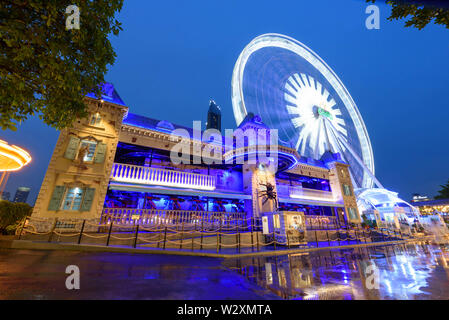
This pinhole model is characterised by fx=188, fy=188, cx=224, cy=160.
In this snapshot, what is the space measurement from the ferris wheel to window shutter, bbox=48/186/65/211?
1645 centimetres

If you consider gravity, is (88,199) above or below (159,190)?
below

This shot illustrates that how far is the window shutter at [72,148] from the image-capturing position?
37.0 ft

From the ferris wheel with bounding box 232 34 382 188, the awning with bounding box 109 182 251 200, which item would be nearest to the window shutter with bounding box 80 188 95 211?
the awning with bounding box 109 182 251 200

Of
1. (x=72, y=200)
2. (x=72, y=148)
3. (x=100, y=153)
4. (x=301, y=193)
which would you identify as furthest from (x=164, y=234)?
(x=301, y=193)

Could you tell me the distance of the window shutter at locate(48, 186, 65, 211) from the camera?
10273 millimetres

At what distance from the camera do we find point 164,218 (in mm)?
11617

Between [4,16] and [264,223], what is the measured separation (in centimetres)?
1403

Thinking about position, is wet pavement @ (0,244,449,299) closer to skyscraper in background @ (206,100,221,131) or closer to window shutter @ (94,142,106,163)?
window shutter @ (94,142,106,163)

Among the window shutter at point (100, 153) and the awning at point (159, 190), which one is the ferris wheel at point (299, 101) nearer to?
the awning at point (159, 190)

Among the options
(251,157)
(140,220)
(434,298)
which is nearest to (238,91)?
(251,157)

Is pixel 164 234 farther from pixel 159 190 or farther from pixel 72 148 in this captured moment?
pixel 72 148

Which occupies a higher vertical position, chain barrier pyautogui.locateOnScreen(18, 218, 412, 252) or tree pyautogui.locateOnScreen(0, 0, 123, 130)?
tree pyautogui.locateOnScreen(0, 0, 123, 130)

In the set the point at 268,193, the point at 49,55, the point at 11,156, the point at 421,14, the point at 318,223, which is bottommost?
the point at 318,223

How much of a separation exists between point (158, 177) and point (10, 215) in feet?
24.0
